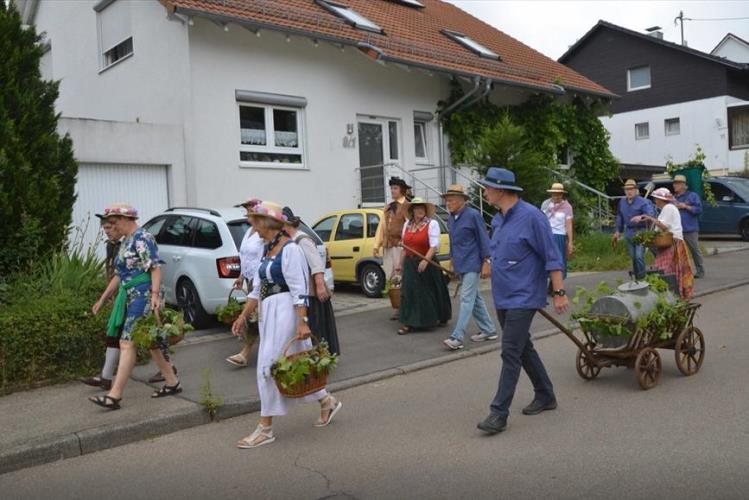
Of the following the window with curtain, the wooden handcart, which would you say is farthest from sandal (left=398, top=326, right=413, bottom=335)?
the window with curtain

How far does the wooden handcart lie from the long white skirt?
2100 mm

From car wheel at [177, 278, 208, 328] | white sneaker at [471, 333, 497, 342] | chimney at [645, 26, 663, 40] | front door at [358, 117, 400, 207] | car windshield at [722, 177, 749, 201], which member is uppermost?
chimney at [645, 26, 663, 40]

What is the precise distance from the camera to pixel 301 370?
5379 mm

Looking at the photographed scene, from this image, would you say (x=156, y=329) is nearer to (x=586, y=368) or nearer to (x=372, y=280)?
(x=586, y=368)

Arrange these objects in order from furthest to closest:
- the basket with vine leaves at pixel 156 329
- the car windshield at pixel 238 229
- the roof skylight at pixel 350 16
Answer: the roof skylight at pixel 350 16
the car windshield at pixel 238 229
the basket with vine leaves at pixel 156 329

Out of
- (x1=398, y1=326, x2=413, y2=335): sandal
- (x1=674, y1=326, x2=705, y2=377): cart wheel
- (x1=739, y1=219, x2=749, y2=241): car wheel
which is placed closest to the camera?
(x1=674, y1=326, x2=705, y2=377): cart wheel

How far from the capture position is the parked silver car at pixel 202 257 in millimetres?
9516

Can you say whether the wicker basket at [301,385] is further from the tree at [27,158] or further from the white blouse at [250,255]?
the tree at [27,158]

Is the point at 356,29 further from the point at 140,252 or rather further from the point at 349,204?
the point at 140,252

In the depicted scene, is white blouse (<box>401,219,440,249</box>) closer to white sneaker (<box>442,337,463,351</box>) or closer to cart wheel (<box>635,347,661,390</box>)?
white sneaker (<box>442,337,463,351</box>)

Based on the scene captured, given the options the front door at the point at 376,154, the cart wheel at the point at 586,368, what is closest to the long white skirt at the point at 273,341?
the cart wheel at the point at 586,368

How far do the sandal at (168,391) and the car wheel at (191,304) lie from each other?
3031mm

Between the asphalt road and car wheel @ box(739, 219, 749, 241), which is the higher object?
car wheel @ box(739, 219, 749, 241)

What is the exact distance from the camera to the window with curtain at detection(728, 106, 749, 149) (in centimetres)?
3314
